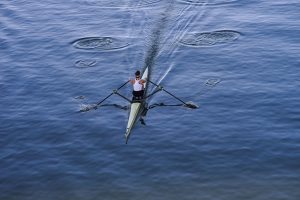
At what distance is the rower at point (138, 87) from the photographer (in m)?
50.3

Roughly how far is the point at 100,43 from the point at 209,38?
14.8 m

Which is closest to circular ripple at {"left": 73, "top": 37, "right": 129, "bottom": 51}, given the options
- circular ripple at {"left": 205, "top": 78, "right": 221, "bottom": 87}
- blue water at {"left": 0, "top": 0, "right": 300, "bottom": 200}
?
→ blue water at {"left": 0, "top": 0, "right": 300, "bottom": 200}

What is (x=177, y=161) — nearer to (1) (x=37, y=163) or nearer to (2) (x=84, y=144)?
(2) (x=84, y=144)

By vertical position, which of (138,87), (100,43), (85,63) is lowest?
(85,63)

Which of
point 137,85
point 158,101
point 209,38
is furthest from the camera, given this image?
point 209,38

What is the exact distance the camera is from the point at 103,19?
263 feet

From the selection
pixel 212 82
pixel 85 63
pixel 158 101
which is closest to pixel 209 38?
pixel 212 82

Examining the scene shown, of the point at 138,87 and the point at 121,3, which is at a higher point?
the point at 138,87

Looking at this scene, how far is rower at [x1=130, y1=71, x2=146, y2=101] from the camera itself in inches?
1982

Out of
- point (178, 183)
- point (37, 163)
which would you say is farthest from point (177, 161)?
point (37, 163)

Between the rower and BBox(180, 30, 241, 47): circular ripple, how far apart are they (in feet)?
58.0

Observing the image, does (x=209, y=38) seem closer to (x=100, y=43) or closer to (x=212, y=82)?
(x=212, y=82)

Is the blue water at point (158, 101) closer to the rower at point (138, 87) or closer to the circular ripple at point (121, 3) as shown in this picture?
the circular ripple at point (121, 3)

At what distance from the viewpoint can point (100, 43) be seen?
69.8 metres
